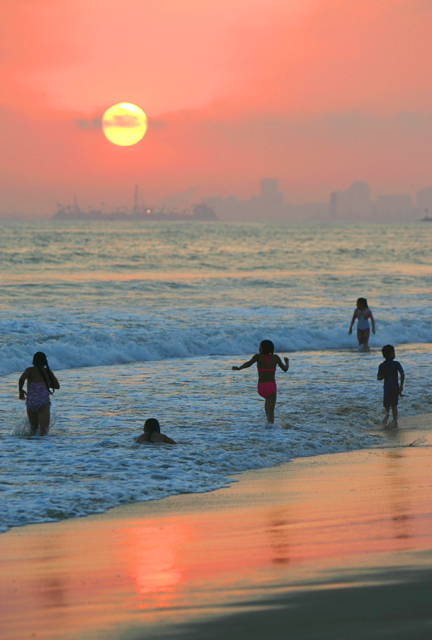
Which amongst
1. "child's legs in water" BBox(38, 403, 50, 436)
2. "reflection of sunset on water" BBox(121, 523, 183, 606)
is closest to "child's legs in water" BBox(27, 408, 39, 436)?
"child's legs in water" BBox(38, 403, 50, 436)

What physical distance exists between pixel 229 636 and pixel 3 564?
2.14 metres

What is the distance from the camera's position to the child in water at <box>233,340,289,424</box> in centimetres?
1086

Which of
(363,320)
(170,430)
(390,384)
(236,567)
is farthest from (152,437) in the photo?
(363,320)

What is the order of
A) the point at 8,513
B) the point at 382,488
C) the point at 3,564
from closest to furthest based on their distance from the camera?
the point at 3,564
the point at 8,513
the point at 382,488

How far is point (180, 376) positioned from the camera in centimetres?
1675

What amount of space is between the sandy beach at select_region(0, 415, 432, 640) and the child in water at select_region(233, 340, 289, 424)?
3289 mm

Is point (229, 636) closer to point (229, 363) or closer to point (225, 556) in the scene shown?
A: point (225, 556)

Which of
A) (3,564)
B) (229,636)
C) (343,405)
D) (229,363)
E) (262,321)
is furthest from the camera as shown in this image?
(262,321)

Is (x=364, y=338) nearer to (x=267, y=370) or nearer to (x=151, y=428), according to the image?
→ (x=267, y=370)

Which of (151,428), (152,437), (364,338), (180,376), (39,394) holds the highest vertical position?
(39,394)

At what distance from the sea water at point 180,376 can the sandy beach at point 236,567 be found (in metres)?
0.82

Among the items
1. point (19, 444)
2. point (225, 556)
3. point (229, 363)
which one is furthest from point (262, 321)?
point (225, 556)

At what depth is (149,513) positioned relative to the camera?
6840 millimetres

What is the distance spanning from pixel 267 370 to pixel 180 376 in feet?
19.7
